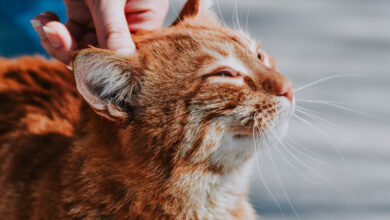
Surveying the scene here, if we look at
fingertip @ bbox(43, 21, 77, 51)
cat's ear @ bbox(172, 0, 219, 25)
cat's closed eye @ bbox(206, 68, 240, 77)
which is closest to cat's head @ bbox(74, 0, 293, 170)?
cat's closed eye @ bbox(206, 68, 240, 77)

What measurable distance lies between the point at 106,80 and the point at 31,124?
0.61 metres

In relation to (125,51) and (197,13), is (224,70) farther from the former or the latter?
(197,13)

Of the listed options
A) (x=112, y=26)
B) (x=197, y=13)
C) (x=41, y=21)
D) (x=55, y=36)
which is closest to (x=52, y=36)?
(x=55, y=36)

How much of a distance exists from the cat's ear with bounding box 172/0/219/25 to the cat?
16cm

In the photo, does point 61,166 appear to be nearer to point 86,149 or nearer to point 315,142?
point 86,149

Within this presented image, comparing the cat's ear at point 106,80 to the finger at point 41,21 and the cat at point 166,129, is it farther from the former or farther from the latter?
the finger at point 41,21

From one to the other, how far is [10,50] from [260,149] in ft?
5.17

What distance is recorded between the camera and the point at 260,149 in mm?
1435

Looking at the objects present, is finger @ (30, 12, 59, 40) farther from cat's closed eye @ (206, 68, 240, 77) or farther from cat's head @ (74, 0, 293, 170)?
cat's closed eye @ (206, 68, 240, 77)

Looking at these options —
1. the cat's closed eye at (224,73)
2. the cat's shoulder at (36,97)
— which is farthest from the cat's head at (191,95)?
the cat's shoulder at (36,97)

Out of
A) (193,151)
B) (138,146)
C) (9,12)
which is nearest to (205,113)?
(193,151)

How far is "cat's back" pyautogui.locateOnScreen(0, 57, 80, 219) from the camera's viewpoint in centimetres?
162

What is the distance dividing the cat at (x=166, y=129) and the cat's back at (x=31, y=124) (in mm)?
50

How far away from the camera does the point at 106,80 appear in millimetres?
1367
